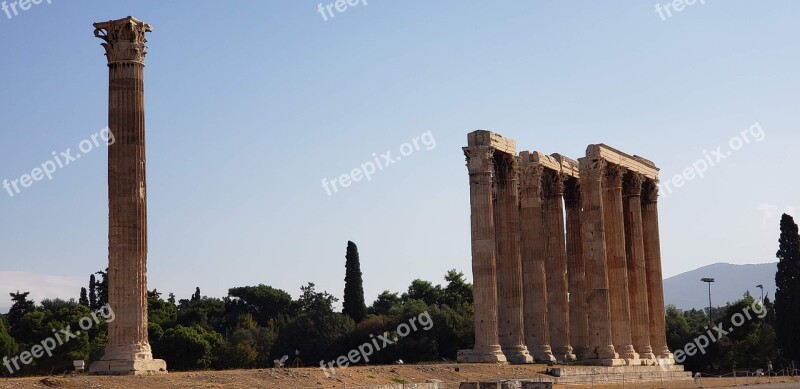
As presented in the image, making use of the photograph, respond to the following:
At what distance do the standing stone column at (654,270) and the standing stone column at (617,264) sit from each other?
534 centimetres

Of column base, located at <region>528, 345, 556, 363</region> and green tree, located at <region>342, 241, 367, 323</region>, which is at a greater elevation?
green tree, located at <region>342, 241, 367, 323</region>

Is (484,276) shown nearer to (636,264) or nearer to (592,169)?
(592,169)

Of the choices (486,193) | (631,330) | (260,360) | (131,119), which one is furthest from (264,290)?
(131,119)

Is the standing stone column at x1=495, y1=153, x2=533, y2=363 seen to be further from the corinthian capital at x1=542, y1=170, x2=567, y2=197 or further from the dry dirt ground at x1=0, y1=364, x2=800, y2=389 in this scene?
the corinthian capital at x1=542, y1=170, x2=567, y2=197

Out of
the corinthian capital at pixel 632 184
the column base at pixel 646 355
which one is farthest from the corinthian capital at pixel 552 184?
the column base at pixel 646 355

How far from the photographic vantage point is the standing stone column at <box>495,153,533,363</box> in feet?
180

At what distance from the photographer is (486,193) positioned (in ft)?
172

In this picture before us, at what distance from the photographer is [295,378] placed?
126ft

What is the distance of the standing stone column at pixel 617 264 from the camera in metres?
60.2

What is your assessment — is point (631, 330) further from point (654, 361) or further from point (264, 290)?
point (264, 290)

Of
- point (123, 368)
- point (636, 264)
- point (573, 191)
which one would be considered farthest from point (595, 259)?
point (123, 368)

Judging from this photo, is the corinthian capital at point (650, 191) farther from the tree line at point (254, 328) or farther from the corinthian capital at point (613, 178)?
the tree line at point (254, 328)

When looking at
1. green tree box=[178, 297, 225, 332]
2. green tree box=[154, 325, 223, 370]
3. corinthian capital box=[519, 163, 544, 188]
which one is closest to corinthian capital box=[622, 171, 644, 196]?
corinthian capital box=[519, 163, 544, 188]

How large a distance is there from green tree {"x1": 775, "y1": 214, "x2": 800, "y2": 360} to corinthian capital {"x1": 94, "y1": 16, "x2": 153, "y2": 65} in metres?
57.3
